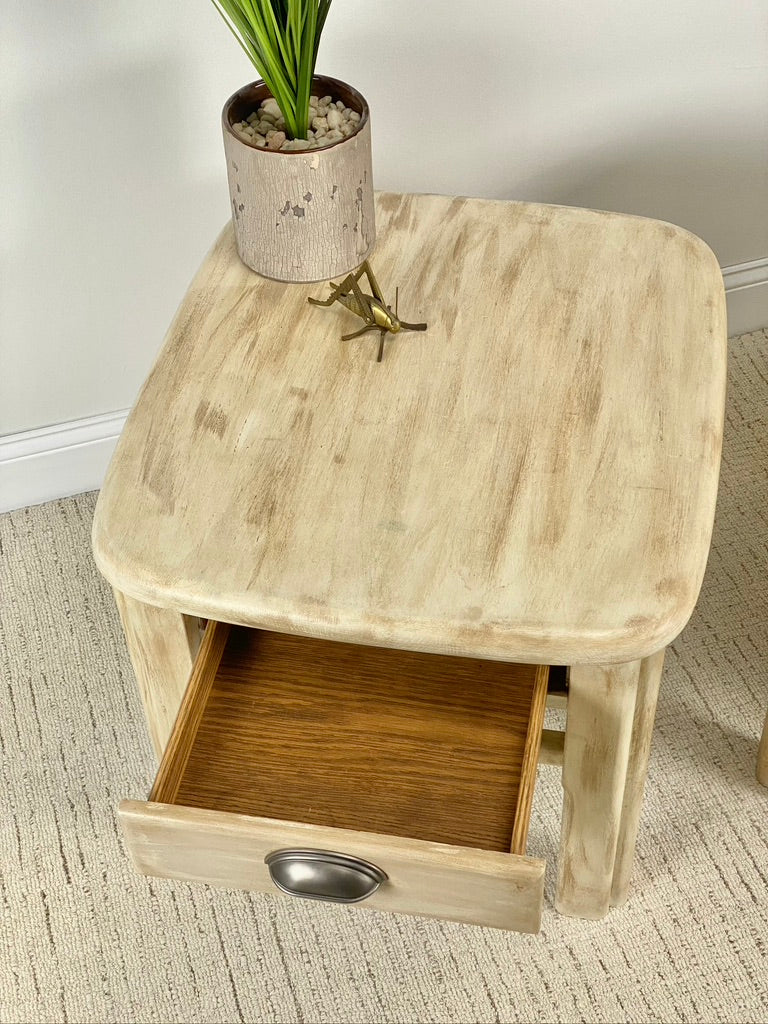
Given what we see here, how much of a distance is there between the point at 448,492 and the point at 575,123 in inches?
30.5

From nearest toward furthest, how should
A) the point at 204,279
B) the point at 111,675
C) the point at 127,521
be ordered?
1. the point at 127,521
2. the point at 204,279
3. the point at 111,675

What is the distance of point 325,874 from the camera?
2.68 ft

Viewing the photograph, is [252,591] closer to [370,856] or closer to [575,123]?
[370,856]

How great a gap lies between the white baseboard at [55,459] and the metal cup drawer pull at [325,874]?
81 cm

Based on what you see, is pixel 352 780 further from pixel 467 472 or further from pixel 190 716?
pixel 467 472

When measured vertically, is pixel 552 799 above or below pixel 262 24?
below

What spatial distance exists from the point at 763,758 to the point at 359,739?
495mm

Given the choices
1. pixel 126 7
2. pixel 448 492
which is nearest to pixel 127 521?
pixel 448 492

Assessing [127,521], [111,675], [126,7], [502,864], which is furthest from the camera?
[111,675]

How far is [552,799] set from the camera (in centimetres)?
122

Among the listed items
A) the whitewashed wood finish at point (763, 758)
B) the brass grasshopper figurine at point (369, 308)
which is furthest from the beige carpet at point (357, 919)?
the brass grasshopper figurine at point (369, 308)

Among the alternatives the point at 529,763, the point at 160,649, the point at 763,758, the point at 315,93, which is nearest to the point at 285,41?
the point at 315,93

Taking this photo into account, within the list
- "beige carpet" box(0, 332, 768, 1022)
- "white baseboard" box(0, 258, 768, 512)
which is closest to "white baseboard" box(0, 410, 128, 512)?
"white baseboard" box(0, 258, 768, 512)

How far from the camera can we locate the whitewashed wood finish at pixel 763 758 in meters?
1.17
